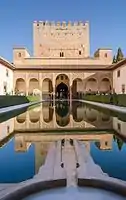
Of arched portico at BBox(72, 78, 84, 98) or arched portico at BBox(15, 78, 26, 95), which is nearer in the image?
arched portico at BBox(15, 78, 26, 95)

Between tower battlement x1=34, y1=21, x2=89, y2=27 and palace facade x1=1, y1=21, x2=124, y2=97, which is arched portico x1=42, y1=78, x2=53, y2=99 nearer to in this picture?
palace facade x1=1, y1=21, x2=124, y2=97

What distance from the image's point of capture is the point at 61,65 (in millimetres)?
34500

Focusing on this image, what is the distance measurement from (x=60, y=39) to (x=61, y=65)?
648 cm

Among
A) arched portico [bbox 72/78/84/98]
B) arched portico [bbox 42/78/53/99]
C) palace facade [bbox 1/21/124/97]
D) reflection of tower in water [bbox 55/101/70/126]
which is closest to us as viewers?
reflection of tower in water [bbox 55/101/70/126]

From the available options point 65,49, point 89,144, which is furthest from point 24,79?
point 89,144

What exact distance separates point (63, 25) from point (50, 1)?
1637cm

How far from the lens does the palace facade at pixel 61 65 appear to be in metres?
33.9

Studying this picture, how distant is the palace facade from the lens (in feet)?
111

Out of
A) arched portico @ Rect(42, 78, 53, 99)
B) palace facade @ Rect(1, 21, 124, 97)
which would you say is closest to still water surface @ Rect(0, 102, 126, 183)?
palace facade @ Rect(1, 21, 124, 97)

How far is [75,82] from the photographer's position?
3591 centimetres

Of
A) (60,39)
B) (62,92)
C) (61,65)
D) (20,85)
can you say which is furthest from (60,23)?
(20,85)

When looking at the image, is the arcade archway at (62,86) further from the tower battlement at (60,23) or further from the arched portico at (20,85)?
the tower battlement at (60,23)

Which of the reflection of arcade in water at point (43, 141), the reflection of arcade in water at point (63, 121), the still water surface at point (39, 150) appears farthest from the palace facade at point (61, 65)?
the reflection of arcade in water at point (43, 141)

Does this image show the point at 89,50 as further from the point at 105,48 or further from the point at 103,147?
the point at 103,147
